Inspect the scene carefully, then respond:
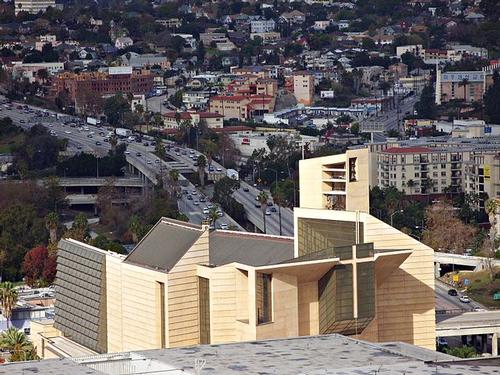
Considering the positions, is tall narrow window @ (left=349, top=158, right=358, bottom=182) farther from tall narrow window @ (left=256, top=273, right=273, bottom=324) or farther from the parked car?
the parked car

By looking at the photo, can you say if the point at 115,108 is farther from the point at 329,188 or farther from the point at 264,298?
the point at 264,298

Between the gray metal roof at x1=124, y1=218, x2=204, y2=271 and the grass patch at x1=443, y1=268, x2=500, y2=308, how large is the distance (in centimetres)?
2205

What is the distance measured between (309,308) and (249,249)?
5.42 metres

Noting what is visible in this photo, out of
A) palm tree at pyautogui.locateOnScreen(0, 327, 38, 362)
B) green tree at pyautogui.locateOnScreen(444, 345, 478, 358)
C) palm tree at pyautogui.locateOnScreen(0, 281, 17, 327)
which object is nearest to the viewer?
green tree at pyautogui.locateOnScreen(444, 345, 478, 358)

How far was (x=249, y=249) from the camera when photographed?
68.7 meters

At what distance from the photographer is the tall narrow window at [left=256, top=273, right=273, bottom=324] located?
62.4m

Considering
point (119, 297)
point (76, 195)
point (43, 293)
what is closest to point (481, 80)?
point (76, 195)

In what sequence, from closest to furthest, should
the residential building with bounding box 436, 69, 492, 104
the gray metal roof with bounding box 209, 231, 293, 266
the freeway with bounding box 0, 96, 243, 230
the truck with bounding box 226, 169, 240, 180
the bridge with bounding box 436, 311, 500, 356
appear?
the gray metal roof with bounding box 209, 231, 293, 266
the bridge with bounding box 436, 311, 500, 356
the freeway with bounding box 0, 96, 243, 230
the truck with bounding box 226, 169, 240, 180
the residential building with bounding box 436, 69, 492, 104

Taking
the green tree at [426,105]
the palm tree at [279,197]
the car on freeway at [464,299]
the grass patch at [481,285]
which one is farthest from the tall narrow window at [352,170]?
the green tree at [426,105]

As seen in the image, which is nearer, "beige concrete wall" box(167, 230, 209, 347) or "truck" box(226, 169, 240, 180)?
"beige concrete wall" box(167, 230, 209, 347)

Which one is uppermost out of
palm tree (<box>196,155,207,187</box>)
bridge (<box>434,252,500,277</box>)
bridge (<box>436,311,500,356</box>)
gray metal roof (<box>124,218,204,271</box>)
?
gray metal roof (<box>124,218,204,271</box>)

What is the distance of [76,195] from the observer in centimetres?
12506

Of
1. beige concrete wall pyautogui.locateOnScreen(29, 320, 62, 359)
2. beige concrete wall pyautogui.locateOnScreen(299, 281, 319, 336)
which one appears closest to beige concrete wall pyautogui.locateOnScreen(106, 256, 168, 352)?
beige concrete wall pyautogui.locateOnScreen(299, 281, 319, 336)

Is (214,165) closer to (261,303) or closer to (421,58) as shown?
(421,58)
